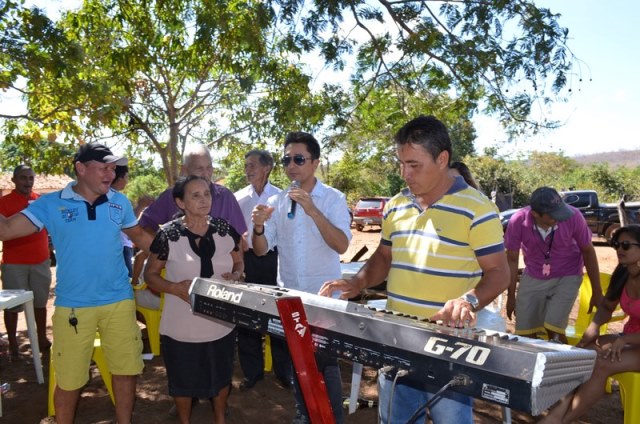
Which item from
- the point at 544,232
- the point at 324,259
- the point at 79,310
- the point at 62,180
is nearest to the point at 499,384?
the point at 324,259

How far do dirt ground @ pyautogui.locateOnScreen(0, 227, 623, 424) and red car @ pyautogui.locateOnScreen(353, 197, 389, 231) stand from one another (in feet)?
57.9

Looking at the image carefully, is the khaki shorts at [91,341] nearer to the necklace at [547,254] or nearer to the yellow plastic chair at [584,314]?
the necklace at [547,254]

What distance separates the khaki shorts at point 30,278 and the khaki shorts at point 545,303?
4.82 meters

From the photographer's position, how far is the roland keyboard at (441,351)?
1.27 metres

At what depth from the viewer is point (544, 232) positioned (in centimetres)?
472

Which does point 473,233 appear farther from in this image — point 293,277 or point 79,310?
point 79,310

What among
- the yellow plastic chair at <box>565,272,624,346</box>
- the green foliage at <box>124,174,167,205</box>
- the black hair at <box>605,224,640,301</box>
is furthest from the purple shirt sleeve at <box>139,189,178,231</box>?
the green foliage at <box>124,174,167,205</box>

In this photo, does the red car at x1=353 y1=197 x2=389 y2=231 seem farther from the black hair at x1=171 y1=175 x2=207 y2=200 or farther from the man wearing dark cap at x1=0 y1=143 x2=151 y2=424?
the man wearing dark cap at x1=0 y1=143 x2=151 y2=424

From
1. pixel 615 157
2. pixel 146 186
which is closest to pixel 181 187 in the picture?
pixel 146 186

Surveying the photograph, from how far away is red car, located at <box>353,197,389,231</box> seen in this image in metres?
22.7

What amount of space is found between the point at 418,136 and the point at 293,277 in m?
1.51

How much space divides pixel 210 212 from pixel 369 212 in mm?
19209

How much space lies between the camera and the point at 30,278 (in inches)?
212

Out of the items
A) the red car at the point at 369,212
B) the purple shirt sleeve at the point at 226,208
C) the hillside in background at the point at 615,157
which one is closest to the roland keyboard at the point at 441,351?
the purple shirt sleeve at the point at 226,208
